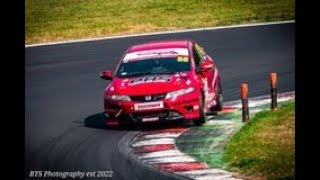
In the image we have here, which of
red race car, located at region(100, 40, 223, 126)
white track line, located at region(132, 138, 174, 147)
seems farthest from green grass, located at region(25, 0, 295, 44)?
white track line, located at region(132, 138, 174, 147)

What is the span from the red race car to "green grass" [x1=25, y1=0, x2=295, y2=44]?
2202 millimetres

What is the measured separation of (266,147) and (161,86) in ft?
7.40

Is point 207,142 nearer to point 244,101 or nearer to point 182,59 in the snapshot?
point 244,101

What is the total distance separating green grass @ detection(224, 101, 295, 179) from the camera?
1457 cm

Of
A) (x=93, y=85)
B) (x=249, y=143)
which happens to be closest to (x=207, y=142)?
(x=249, y=143)

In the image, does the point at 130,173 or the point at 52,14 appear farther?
the point at 52,14

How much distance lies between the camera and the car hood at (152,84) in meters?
16.6

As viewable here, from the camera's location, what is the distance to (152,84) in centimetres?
1664

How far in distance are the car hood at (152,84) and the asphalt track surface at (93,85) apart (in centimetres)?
86

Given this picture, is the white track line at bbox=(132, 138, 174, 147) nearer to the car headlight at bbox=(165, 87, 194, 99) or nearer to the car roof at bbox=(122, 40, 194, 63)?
the car headlight at bbox=(165, 87, 194, 99)
